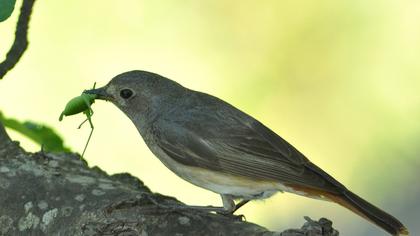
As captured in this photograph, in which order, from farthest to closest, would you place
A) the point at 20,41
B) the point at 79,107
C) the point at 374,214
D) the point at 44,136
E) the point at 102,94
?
the point at 102,94 → the point at 44,136 → the point at 79,107 → the point at 20,41 → the point at 374,214

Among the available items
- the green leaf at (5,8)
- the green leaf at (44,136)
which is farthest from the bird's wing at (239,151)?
the green leaf at (5,8)

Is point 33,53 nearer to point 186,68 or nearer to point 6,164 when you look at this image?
point 186,68

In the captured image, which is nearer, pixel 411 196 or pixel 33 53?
pixel 411 196

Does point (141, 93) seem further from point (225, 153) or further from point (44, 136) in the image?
point (225, 153)

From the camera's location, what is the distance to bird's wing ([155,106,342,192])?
5.20 metres

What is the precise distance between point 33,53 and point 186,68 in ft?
5.19

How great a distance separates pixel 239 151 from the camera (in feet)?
17.6

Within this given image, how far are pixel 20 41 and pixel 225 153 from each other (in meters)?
1.23

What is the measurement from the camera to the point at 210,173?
17.6ft

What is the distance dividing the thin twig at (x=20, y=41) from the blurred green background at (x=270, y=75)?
11.8 ft

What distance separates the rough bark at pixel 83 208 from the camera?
14.7ft

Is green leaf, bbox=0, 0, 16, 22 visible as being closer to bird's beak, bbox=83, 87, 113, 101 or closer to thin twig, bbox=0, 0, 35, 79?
thin twig, bbox=0, 0, 35, 79

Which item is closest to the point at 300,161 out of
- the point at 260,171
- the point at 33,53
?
the point at 260,171

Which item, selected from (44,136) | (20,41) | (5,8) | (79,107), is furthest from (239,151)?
(5,8)
